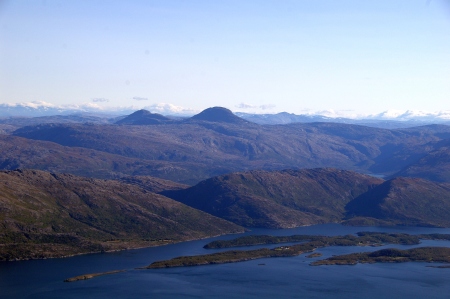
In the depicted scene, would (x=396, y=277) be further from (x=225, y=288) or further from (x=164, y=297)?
(x=164, y=297)

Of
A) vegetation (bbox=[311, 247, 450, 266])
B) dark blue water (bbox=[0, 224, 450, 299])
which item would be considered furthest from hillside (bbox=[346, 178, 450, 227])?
dark blue water (bbox=[0, 224, 450, 299])

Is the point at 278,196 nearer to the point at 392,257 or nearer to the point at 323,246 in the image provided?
the point at 323,246

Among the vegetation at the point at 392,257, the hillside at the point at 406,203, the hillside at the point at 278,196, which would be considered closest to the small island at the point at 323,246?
the vegetation at the point at 392,257

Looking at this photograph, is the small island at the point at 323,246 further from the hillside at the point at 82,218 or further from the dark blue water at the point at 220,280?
the hillside at the point at 82,218

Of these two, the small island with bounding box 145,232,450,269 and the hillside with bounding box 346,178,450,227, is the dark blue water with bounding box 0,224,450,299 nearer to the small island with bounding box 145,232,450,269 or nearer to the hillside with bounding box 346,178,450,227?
the small island with bounding box 145,232,450,269

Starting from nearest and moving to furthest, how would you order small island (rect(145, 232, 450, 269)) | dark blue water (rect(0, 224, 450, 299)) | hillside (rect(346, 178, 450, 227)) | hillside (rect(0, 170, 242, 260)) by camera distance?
dark blue water (rect(0, 224, 450, 299)) < small island (rect(145, 232, 450, 269)) < hillside (rect(0, 170, 242, 260)) < hillside (rect(346, 178, 450, 227))

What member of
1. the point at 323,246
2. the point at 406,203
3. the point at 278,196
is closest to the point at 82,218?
the point at 323,246
